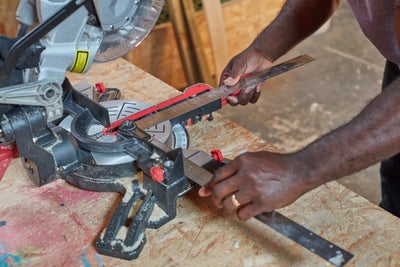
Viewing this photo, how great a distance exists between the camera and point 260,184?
1067 mm

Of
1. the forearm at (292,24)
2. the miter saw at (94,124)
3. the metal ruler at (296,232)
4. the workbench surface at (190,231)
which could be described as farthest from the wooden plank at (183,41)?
the metal ruler at (296,232)

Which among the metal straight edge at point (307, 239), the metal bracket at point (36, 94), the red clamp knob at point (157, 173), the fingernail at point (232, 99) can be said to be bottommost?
the metal straight edge at point (307, 239)

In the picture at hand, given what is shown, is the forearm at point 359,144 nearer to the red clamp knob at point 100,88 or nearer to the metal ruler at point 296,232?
the metal ruler at point 296,232

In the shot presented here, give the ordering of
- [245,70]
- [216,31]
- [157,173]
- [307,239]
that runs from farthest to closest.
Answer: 1. [216,31]
2. [245,70]
3. [157,173]
4. [307,239]

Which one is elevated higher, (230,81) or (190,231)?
(230,81)

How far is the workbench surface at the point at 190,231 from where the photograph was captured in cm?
112

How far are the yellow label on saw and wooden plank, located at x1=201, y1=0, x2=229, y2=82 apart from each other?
191cm

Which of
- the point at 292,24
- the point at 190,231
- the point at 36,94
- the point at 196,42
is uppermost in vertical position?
the point at 36,94

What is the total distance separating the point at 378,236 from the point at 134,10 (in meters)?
0.71

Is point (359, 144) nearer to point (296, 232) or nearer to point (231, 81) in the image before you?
point (296, 232)

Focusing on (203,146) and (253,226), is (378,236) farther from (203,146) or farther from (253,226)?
(203,146)

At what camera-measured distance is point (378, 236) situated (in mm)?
1146

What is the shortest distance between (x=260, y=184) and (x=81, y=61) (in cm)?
47

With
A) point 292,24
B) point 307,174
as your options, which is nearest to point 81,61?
point 307,174
